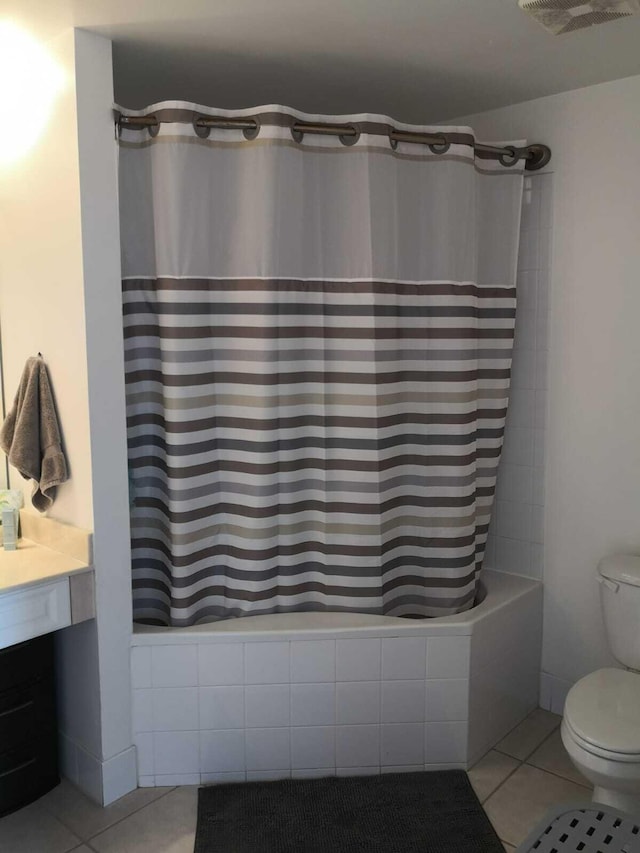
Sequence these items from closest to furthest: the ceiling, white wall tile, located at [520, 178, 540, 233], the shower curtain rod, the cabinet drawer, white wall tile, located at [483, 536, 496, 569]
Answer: the ceiling → the cabinet drawer → the shower curtain rod → white wall tile, located at [520, 178, 540, 233] → white wall tile, located at [483, 536, 496, 569]

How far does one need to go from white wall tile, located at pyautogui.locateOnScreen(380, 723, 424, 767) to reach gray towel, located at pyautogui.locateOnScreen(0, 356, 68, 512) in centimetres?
135

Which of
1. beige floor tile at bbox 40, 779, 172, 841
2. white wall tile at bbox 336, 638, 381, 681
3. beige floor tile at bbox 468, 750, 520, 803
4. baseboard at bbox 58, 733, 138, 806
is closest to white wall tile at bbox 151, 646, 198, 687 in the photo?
baseboard at bbox 58, 733, 138, 806

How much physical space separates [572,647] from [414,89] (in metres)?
2.14

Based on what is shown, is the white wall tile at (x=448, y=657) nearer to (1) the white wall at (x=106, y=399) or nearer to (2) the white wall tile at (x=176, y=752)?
(2) the white wall tile at (x=176, y=752)

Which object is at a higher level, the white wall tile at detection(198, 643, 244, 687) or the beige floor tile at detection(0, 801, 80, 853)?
the white wall tile at detection(198, 643, 244, 687)

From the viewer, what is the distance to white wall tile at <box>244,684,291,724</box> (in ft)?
7.74

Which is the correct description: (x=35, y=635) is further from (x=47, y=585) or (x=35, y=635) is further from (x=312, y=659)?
(x=312, y=659)

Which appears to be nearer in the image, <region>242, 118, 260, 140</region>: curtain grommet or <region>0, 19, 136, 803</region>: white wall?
<region>0, 19, 136, 803</region>: white wall

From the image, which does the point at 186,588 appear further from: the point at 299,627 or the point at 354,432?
the point at 354,432

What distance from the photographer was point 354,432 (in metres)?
2.43

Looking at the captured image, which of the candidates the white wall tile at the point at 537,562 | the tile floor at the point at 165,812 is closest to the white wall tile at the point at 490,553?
the white wall tile at the point at 537,562

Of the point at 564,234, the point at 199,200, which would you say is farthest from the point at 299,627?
the point at 564,234

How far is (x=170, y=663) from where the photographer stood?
7.65 feet

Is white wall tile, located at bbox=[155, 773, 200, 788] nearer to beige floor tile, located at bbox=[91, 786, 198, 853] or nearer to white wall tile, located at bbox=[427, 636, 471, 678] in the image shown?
beige floor tile, located at bbox=[91, 786, 198, 853]
